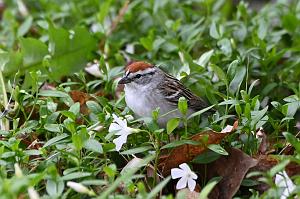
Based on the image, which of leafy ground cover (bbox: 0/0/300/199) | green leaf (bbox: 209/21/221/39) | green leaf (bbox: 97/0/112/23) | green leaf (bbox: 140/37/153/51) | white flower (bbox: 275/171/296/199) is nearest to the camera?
white flower (bbox: 275/171/296/199)

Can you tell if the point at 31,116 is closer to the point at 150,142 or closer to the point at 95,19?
the point at 150,142

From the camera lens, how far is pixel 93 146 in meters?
3.16

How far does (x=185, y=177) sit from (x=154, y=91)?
958mm

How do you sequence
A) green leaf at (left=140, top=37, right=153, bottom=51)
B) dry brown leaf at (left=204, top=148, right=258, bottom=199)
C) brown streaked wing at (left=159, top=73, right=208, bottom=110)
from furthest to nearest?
1. green leaf at (left=140, top=37, right=153, bottom=51)
2. brown streaked wing at (left=159, top=73, right=208, bottom=110)
3. dry brown leaf at (left=204, top=148, right=258, bottom=199)

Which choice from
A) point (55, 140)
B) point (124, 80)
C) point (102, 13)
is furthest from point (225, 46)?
point (55, 140)

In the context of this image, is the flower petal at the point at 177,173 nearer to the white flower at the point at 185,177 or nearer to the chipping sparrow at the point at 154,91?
the white flower at the point at 185,177

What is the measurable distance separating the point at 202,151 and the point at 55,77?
136 centimetres

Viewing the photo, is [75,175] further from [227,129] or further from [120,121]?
[227,129]

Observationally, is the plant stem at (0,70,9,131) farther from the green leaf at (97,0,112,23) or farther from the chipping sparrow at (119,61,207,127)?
the green leaf at (97,0,112,23)

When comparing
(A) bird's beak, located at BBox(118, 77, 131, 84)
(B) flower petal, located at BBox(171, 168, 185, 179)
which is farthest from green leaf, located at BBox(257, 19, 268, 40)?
(B) flower petal, located at BBox(171, 168, 185, 179)

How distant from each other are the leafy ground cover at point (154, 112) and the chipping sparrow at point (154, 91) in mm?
85

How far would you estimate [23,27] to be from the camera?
522cm

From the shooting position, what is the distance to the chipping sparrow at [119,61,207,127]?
390 cm

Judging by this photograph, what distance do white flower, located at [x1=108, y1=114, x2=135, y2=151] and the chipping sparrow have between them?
1.59 ft
